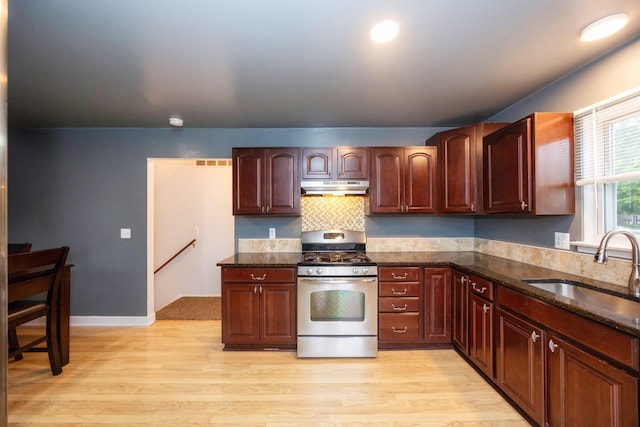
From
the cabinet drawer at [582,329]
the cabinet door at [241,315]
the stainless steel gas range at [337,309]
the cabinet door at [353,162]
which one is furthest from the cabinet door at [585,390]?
the cabinet door at [241,315]

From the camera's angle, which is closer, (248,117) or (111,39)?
(111,39)

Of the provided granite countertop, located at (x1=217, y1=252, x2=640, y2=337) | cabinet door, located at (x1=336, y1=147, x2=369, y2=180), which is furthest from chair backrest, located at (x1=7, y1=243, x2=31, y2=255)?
cabinet door, located at (x1=336, y1=147, x2=369, y2=180)

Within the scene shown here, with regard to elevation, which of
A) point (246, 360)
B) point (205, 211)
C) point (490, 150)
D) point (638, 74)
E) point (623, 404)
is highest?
point (638, 74)

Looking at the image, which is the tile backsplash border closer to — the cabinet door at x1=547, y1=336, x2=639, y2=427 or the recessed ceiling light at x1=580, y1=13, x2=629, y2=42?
the cabinet door at x1=547, y1=336, x2=639, y2=427

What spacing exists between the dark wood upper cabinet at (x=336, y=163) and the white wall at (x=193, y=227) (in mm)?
2304

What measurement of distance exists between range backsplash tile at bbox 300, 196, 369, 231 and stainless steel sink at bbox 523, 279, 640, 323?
5.96 ft

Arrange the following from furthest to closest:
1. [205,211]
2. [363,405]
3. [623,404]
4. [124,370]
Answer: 1. [205,211]
2. [124,370]
3. [363,405]
4. [623,404]

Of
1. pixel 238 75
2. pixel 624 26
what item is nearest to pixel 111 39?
pixel 238 75

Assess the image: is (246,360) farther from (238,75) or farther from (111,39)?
(111,39)

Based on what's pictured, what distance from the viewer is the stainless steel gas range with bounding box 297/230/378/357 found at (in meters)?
2.60

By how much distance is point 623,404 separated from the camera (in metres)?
1.15

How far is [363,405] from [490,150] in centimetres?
238

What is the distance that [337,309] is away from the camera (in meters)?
2.65

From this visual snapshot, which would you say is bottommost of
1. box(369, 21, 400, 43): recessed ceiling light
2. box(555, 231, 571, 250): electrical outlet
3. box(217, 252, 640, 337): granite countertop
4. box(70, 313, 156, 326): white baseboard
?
box(70, 313, 156, 326): white baseboard
